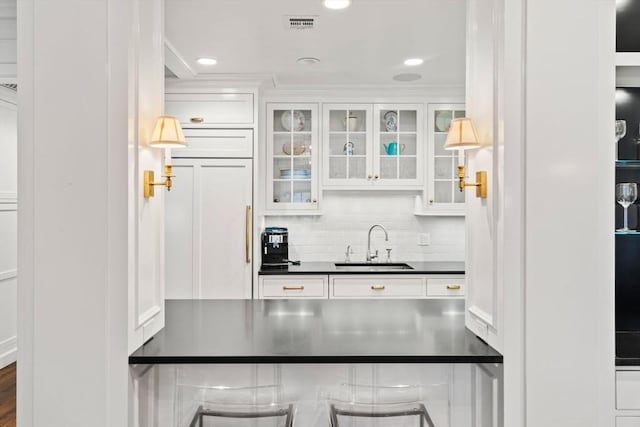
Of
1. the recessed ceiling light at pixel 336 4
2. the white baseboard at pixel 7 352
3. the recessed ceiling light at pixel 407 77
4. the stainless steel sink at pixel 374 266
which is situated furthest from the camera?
the stainless steel sink at pixel 374 266

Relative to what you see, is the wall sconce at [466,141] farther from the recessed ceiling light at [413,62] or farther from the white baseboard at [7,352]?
the white baseboard at [7,352]

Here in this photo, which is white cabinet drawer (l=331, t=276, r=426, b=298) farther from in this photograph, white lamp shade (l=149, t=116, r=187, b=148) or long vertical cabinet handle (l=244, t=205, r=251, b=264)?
white lamp shade (l=149, t=116, r=187, b=148)

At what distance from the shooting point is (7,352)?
13.0 feet

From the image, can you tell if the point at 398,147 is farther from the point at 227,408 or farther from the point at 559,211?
the point at 227,408

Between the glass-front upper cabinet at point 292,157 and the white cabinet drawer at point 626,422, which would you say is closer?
the white cabinet drawer at point 626,422

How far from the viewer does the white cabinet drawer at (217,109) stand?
3.76m

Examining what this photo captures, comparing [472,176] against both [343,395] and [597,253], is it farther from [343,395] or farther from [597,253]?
[343,395]

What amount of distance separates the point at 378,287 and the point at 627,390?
2.26 metres

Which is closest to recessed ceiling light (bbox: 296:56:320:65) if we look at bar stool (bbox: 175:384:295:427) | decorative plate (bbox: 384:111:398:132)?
decorative plate (bbox: 384:111:398:132)

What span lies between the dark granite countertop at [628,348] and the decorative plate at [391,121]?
2.63 metres

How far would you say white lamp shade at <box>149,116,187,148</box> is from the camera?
1639 mm

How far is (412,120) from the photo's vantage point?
4.10m

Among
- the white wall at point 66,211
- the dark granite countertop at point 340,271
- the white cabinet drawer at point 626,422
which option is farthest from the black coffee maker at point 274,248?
the white cabinet drawer at point 626,422

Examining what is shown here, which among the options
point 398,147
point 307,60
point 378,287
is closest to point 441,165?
point 398,147
